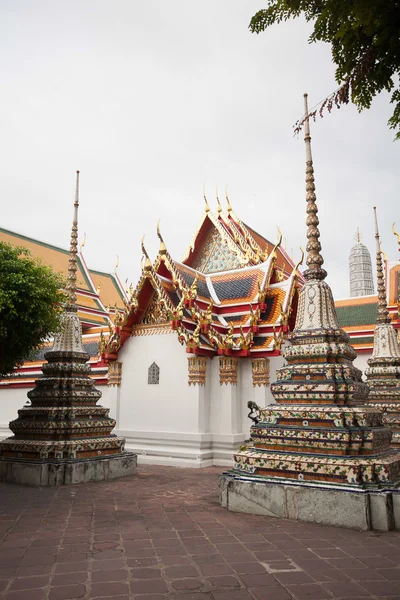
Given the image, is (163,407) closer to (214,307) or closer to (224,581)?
(214,307)

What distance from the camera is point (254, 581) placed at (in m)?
3.69

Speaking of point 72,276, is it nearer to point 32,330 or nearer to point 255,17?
point 32,330

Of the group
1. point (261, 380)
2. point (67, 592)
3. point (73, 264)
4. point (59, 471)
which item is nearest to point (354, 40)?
point (67, 592)

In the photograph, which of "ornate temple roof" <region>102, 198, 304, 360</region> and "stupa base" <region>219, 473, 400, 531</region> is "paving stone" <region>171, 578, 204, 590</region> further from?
"ornate temple roof" <region>102, 198, 304, 360</region>

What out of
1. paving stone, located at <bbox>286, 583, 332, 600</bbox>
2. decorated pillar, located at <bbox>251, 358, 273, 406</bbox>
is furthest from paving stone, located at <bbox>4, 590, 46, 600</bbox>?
decorated pillar, located at <bbox>251, 358, 273, 406</bbox>

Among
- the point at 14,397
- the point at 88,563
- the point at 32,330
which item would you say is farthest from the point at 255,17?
the point at 14,397

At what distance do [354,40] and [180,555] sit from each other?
423cm

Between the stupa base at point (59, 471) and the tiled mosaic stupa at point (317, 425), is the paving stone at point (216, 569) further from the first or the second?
the stupa base at point (59, 471)

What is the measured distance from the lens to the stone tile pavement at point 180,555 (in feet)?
11.6

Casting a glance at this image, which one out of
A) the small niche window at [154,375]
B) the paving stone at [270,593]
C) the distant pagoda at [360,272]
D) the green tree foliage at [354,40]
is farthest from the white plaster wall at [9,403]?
the distant pagoda at [360,272]

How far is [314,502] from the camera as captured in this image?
5.65 meters

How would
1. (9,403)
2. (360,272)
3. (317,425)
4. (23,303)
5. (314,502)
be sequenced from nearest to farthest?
(314,502), (317,425), (23,303), (9,403), (360,272)

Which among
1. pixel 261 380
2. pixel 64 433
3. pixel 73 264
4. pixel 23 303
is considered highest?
pixel 73 264

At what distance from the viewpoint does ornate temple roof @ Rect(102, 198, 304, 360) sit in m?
12.1
